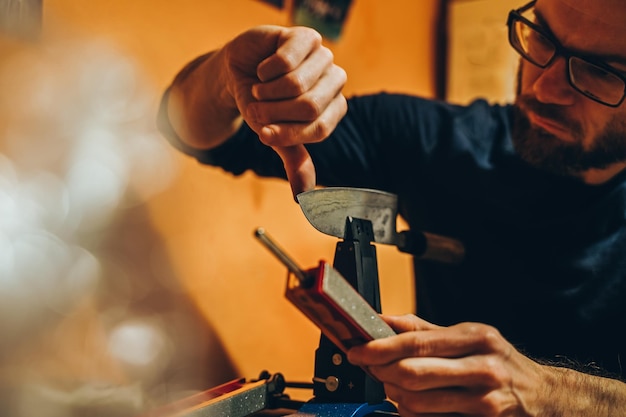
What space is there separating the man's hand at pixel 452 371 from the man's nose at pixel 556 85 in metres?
0.43

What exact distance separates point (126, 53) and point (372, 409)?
552mm

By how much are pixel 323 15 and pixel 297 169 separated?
0.55 m

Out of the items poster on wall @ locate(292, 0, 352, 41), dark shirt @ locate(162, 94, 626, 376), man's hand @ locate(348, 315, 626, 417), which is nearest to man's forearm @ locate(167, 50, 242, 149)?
dark shirt @ locate(162, 94, 626, 376)

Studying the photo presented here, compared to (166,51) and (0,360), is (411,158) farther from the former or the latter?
(0,360)

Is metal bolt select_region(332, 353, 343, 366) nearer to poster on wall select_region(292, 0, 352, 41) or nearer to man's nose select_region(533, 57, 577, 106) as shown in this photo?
man's nose select_region(533, 57, 577, 106)

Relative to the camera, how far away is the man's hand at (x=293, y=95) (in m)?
0.63

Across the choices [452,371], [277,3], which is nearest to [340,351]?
[452,371]

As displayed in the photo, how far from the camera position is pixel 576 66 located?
2.66 ft

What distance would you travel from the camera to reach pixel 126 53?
808 mm

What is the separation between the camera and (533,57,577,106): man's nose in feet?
2.72

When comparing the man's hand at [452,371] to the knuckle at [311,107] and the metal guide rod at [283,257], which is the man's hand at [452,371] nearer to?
the metal guide rod at [283,257]

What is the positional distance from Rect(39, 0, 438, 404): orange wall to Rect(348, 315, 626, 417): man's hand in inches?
7.7

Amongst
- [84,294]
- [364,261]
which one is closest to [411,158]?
[364,261]

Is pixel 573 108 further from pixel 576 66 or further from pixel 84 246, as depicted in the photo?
pixel 84 246
